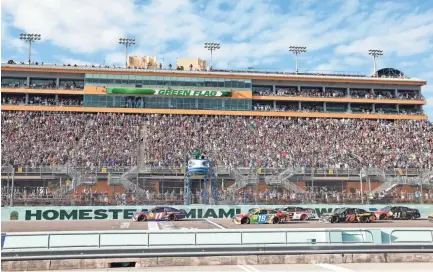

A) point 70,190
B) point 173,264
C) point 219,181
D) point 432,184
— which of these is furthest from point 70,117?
point 173,264

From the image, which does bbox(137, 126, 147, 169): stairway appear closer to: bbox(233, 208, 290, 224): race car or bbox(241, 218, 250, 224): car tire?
bbox(233, 208, 290, 224): race car

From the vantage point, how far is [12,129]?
50969 mm

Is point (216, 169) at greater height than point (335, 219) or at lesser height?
greater

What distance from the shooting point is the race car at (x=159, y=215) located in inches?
1220

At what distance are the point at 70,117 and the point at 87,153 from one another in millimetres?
10127

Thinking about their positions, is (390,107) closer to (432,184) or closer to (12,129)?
(432,184)

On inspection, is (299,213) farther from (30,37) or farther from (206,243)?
(30,37)

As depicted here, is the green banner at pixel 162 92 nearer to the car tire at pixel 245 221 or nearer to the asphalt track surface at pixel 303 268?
the car tire at pixel 245 221

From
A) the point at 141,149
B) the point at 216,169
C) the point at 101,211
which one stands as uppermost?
the point at 141,149

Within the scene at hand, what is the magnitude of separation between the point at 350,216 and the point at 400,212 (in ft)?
17.9

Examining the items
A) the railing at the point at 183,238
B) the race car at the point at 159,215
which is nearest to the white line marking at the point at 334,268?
the railing at the point at 183,238

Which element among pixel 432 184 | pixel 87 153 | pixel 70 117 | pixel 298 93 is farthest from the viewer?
pixel 298 93

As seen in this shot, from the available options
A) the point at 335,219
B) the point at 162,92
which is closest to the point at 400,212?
the point at 335,219

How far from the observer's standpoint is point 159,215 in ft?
102
